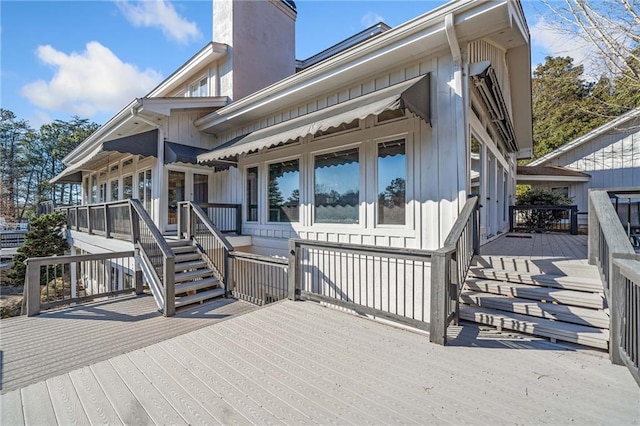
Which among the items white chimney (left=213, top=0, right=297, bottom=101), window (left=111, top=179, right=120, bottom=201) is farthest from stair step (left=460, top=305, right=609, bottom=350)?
window (left=111, top=179, right=120, bottom=201)

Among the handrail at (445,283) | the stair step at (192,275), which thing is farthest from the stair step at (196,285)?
the handrail at (445,283)

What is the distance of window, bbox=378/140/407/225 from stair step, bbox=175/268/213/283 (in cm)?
432

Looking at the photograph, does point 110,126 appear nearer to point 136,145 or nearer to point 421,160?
point 136,145

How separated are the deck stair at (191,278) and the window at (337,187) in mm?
2984

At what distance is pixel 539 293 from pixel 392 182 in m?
3.05

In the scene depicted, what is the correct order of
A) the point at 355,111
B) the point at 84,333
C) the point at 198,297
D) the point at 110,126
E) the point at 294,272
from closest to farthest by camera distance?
1. the point at 84,333
2. the point at 294,272
3. the point at 355,111
4. the point at 198,297
5. the point at 110,126

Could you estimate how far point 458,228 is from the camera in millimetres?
3953

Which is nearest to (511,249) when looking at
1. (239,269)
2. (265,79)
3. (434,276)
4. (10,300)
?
(434,276)

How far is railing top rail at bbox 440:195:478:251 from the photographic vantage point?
3.61 m

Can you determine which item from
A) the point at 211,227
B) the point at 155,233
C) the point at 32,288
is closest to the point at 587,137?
the point at 211,227

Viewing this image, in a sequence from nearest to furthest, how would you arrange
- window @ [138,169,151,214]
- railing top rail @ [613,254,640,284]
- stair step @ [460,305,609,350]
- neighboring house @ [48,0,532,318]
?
railing top rail @ [613,254,640,284]
stair step @ [460,305,609,350]
neighboring house @ [48,0,532,318]
window @ [138,169,151,214]

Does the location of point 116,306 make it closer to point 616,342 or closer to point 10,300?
point 616,342

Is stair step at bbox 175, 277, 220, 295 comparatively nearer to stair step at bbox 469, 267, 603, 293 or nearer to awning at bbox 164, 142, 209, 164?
awning at bbox 164, 142, 209, 164

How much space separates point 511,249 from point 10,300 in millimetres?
20185
